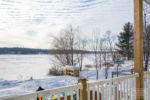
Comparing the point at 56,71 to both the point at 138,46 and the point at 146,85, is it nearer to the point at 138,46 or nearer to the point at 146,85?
the point at 146,85

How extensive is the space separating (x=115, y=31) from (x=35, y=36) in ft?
14.5

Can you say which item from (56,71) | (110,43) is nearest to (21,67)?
(56,71)

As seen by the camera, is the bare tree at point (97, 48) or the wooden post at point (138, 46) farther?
the bare tree at point (97, 48)

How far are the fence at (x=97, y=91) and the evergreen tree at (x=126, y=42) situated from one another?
477 cm

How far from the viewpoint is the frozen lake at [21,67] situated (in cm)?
385

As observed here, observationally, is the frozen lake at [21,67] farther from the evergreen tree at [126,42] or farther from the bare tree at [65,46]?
the evergreen tree at [126,42]

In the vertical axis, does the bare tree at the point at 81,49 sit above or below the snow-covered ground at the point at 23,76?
above

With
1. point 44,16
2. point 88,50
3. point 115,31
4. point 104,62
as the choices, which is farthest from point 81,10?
point 104,62

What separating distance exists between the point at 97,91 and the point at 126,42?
261 inches

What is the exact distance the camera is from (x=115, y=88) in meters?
1.55

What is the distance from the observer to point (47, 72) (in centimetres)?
546

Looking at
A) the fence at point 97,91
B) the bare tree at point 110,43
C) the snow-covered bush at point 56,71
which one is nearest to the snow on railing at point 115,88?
the fence at point 97,91

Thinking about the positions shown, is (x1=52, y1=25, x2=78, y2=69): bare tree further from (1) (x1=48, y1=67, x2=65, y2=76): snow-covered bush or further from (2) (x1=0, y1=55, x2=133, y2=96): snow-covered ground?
(2) (x1=0, y1=55, x2=133, y2=96): snow-covered ground

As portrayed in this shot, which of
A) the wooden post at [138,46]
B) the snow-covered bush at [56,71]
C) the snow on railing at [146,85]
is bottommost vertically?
the snow-covered bush at [56,71]
